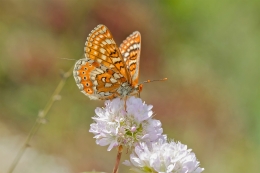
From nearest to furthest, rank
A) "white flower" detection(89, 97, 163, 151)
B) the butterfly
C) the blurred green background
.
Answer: "white flower" detection(89, 97, 163, 151) → the butterfly → the blurred green background

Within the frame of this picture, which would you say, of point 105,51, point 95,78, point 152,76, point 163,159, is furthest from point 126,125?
point 152,76

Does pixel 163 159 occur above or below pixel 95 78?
below

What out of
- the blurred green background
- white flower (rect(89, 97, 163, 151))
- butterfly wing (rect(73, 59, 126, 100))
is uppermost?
the blurred green background

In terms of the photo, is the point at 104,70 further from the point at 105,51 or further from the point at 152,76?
the point at 152,76

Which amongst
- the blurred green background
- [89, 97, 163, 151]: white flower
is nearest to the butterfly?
[89, 97, 163, 151]: white flower

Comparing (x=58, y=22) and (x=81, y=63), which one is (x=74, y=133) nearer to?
(x=58, y=22)

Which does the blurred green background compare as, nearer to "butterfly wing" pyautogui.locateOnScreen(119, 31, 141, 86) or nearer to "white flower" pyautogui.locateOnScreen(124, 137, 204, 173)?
"butterfly wing" pyautogui.locateOnScreen(119, 31, 141, 86)
